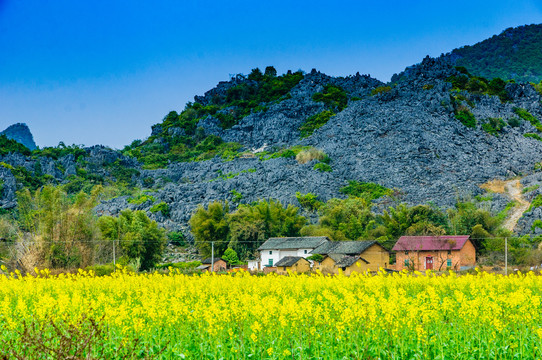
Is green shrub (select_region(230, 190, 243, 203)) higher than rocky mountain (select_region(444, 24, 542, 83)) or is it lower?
lower

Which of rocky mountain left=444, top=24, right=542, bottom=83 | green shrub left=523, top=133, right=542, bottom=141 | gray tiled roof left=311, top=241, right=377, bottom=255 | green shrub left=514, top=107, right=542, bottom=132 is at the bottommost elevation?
gray tiled roof left=311, top=241, right=377, bottom=255

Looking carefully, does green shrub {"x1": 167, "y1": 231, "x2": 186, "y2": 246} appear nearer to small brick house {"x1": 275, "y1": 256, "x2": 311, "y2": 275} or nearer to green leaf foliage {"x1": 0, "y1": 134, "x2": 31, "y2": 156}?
small brick house {"x1": 275, "y1": 256, "x2": 311, "y2": 275}

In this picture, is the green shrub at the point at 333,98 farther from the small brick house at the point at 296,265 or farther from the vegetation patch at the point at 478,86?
the small brick house at the point at 296,265

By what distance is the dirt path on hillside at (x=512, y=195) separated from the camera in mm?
57428

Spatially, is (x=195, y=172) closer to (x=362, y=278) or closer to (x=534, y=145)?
(x=534, y=145)

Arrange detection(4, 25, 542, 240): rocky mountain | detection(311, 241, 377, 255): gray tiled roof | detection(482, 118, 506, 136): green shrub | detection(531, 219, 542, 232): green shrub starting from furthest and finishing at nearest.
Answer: detection(482, 118, 506, 136): green shrub < detection(4, 25, 542, 240): rocky mountain < detection(531, 219, 542, 232): green shrub < detection(311, 241, 377, 255): gray tiled roof

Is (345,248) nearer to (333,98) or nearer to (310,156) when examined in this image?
(310,156)

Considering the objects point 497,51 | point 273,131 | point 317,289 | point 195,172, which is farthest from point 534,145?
point 497,51

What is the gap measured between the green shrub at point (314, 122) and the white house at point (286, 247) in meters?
51.1

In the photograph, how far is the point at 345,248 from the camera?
46.8m

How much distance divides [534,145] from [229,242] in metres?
55.2

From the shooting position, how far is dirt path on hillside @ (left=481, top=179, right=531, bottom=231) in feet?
188

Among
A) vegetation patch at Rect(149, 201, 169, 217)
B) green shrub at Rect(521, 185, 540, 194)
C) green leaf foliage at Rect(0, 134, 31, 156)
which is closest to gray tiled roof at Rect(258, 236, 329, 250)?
vegetation patch at Rect(149, 201, 169, 217)

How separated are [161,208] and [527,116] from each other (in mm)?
66377
